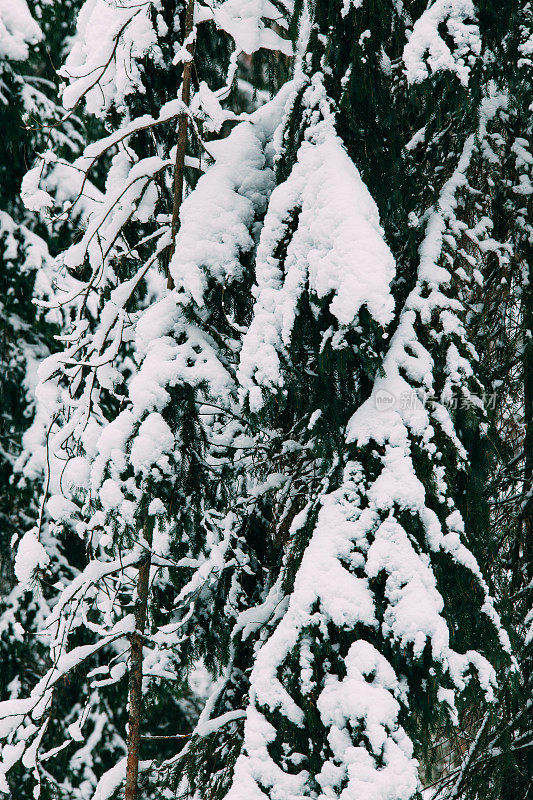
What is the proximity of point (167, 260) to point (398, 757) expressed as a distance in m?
2.66

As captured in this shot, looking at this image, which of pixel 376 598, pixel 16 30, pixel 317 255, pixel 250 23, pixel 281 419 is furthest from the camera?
pixel 16 30

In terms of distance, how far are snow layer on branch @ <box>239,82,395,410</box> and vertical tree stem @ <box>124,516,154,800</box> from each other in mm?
1158

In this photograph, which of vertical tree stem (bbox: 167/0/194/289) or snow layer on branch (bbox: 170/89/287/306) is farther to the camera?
vertical tree stem (bbox: 167/0/194/289)

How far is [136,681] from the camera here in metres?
3.87

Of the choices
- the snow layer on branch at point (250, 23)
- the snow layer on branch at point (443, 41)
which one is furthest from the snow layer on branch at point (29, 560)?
the snow layer on branch at point (443, 41)

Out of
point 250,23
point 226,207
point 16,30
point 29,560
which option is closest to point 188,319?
point 226,207

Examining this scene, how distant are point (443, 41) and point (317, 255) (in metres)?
1.06

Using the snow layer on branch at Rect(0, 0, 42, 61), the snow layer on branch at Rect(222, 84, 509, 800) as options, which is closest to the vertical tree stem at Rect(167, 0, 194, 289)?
the snow layer on branch at Rect(222, 84, 509, 800)

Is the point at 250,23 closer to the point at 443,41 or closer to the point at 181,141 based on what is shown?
the point at 181,141

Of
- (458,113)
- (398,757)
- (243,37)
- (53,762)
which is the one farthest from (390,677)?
(53,762)

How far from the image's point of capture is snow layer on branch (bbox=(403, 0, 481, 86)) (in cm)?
321

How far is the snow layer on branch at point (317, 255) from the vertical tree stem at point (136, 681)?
1.16m

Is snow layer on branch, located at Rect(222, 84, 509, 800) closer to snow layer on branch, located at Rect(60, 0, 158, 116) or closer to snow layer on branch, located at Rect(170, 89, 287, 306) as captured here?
snow layer on branch, located at Rect(170, 89, 287, 306)

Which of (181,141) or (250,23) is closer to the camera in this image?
(250,23)
